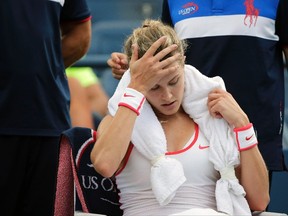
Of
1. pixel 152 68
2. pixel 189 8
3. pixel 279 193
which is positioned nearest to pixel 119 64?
pixel 189 8

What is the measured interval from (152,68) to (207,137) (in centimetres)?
35

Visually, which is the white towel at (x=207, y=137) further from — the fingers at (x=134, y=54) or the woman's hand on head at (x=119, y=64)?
the woman's hand on head at (x=119, y=64)

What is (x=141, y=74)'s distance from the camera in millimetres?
2896

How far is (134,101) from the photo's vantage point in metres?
2.89

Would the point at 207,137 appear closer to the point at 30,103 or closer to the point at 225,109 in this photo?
the point at 225,109

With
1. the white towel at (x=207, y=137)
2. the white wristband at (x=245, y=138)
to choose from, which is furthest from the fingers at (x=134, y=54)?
the white wristband at (x=245, y=138)

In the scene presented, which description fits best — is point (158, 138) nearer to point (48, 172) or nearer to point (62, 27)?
point (48, 172)

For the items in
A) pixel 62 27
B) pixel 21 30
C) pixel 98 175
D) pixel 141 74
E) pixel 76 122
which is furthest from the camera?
pixel 76 122

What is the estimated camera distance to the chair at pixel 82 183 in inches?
118

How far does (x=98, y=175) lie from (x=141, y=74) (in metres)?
0.46

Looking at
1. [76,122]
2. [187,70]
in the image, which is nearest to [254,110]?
[187,70]

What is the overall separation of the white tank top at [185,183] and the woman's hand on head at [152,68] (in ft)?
0.85

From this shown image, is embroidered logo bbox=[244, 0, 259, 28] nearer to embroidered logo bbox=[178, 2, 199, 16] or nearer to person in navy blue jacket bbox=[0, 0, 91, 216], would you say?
embroidered logo bbox=[178, 2, 199, 16]

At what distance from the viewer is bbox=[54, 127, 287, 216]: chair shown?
300cm
